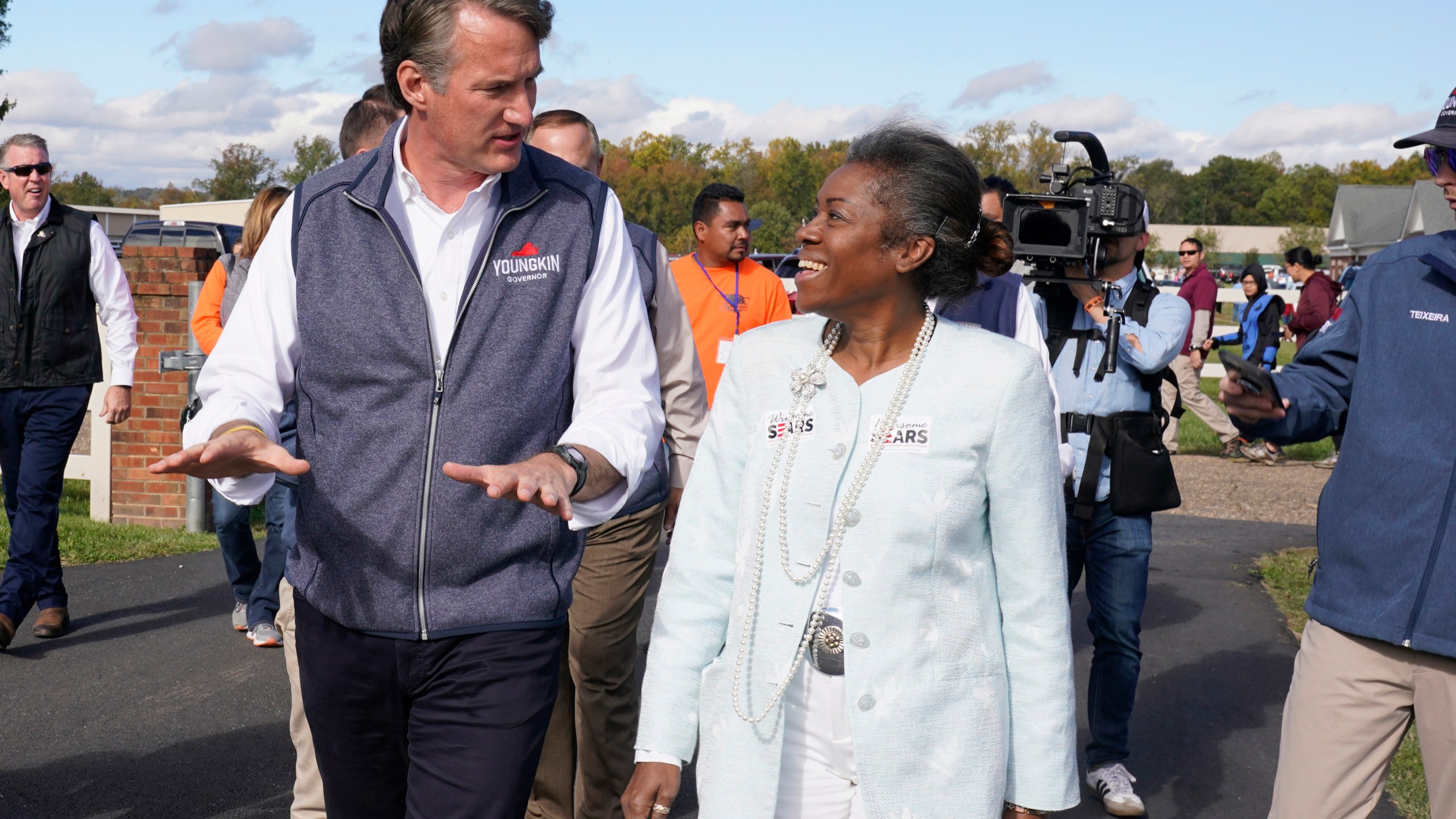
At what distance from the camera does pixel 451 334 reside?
2604 mm

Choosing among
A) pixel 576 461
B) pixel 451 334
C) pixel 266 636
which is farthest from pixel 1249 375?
pixel 266 636

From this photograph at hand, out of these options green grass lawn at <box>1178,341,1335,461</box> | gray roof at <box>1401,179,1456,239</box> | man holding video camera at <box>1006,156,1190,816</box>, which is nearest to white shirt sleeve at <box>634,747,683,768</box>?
man holding video camera at <box>1006,156,1190,816</box>

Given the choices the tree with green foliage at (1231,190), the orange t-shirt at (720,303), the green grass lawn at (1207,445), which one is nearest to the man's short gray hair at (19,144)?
the orange t-shirt at (720,303)

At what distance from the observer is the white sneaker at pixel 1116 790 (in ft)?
15.7

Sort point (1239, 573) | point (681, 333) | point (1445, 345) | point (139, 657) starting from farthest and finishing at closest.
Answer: point (1239, 573) → point (139, 657) → point (681, 333) → point (1445, 345)

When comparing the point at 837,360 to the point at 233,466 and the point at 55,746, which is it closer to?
the point at 233,466

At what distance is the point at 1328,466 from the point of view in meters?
14.4

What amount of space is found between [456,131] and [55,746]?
3.75 m

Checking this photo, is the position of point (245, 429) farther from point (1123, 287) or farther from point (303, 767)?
point (1123, 287)

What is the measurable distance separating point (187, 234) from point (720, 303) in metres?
25.2

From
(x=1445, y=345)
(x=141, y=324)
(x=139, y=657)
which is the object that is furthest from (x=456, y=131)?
(x=141, y=324)

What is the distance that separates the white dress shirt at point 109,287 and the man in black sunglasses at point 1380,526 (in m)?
5.95

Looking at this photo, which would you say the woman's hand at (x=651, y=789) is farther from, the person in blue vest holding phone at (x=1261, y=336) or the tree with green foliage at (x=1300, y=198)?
the tree with green foliage at (x=1300, y=198)

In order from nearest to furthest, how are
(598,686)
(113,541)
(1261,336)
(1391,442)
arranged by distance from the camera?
(1391,442), (598,686), (113,541), (1261,336)
